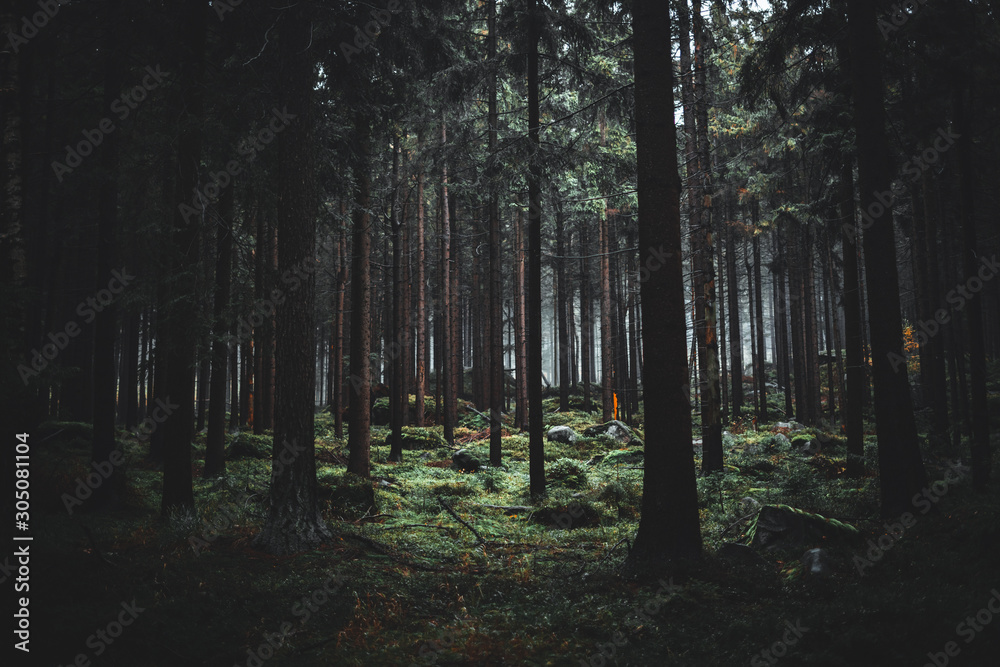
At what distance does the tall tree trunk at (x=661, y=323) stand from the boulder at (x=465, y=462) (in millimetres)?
9886

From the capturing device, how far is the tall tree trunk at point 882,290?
8.55 metres

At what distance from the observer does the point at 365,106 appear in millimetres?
12469

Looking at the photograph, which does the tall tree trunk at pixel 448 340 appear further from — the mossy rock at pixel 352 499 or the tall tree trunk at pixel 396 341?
the mossy rock at pixel 352 499

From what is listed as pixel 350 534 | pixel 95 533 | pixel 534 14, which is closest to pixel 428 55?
pixel 534 14

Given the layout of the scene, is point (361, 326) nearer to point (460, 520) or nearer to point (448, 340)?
point (460, 520)

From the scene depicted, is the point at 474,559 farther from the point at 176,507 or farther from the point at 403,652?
the point at 176,507

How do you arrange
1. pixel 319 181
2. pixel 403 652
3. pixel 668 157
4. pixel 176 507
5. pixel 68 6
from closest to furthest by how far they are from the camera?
pixel 403 652 < pixel 668 157 < pixel 176 507 < pixel 68 6 < pixel 319 181

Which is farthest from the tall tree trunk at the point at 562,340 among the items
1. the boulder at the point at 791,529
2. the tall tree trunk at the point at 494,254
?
the boulder at the point at 791,529

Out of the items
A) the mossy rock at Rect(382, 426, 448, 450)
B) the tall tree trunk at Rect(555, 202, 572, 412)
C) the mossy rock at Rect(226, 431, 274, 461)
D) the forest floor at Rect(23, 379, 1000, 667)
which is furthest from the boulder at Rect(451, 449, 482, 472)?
the tall tree trunk at Rect(555, 202, 572, 412)

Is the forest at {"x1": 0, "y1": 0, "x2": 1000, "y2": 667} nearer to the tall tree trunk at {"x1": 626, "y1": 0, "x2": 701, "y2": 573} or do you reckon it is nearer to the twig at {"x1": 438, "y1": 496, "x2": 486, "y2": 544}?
the tall tree trunk at {"x1": 626, "y1": 0, "x2": 701, "y2": 573}

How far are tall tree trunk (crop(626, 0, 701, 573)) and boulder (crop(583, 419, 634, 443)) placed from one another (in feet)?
50.1

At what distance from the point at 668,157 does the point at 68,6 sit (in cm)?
1145

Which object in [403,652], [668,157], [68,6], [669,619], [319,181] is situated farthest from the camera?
[319,181]

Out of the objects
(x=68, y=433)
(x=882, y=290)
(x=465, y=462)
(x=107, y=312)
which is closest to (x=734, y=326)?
(x=465, y=462)
